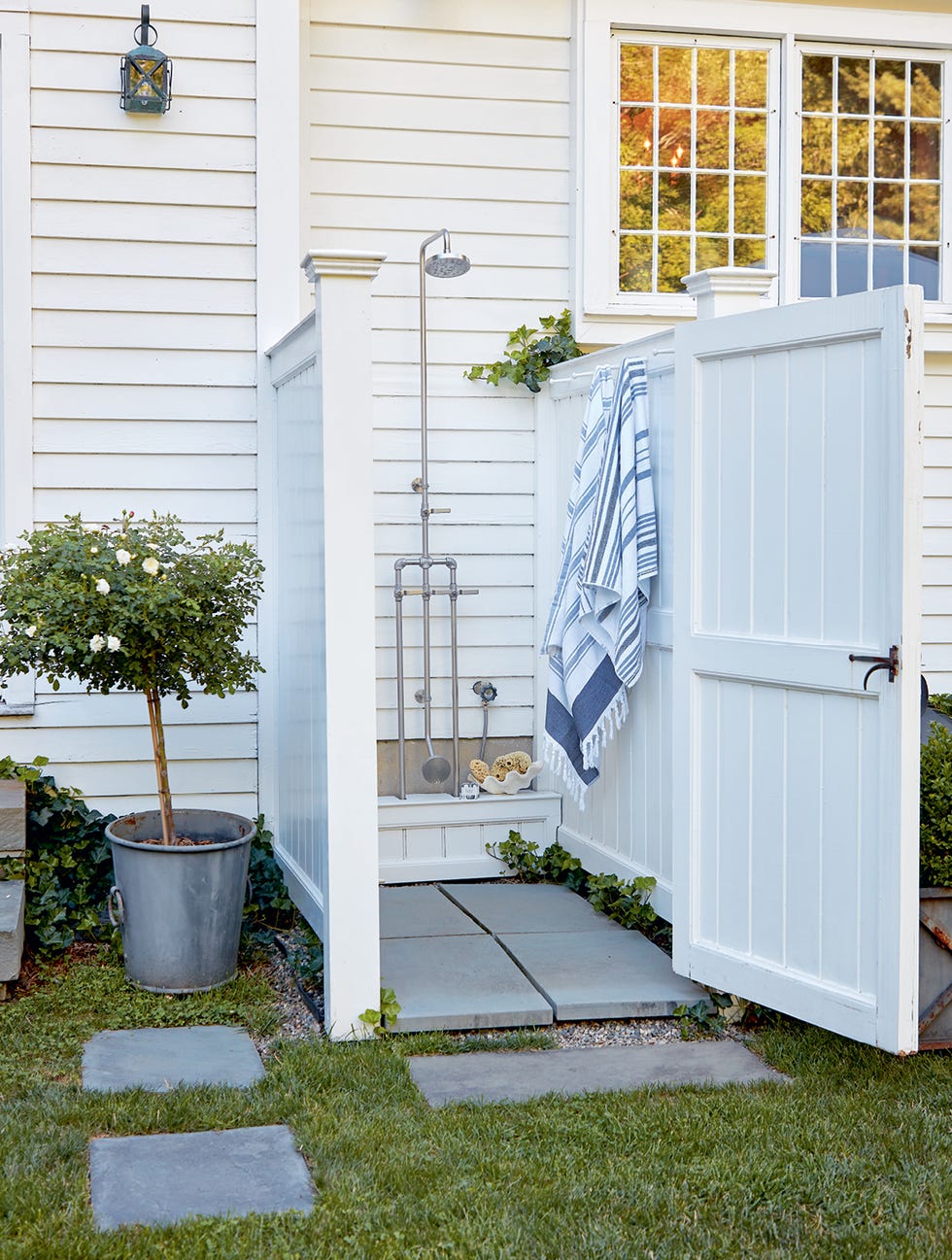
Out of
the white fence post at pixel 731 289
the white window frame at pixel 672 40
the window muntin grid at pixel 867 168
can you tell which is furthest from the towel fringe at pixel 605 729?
the window muntin grid at pixel 867 168

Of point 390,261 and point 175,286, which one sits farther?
point 390,261

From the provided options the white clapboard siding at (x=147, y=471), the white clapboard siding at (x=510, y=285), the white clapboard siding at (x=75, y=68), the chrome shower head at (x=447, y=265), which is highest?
the white clapboard siding at (x=75, y=68)

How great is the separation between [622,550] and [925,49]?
9.42 feet

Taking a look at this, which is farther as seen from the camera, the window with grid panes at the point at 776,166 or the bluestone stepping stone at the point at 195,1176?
the window with grid panes at the point at 776,166

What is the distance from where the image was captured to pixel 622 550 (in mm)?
4277

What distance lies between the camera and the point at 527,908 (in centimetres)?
484

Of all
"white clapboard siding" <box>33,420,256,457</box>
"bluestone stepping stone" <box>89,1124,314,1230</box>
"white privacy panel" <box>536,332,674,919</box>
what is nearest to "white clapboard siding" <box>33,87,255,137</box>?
"white clapboard siding" <box>33,420,256,457</box>

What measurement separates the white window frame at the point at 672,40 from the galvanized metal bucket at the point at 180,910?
253cm

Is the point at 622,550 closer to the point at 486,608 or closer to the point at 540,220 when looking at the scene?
the point at 486,608

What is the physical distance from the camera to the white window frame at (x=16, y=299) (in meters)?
4.62

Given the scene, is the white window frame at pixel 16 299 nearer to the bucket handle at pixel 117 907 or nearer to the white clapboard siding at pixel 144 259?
the white clapboard siding at pixel 144 259

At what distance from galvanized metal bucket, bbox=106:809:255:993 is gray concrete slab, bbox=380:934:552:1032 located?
1.63 feet

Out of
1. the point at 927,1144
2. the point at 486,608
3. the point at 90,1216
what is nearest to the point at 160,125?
the point at 486,608

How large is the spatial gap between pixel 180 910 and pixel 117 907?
0.31 meters
